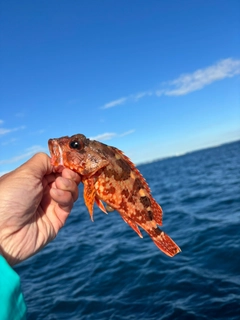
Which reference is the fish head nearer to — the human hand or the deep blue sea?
the human hand

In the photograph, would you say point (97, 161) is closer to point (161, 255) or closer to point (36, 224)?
point (36, 224)

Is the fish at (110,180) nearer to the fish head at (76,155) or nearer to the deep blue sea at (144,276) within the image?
the fish head at (76,155)

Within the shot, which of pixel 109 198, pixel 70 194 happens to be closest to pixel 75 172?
pixel 70 194

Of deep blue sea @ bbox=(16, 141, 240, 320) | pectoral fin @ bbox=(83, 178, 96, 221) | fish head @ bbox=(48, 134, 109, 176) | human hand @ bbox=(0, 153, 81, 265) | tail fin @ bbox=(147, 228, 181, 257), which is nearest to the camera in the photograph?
human hand @ bbox=(0, 153, 81, 265)

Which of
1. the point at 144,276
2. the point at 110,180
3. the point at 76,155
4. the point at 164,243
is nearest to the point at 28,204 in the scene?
the point at 76,155

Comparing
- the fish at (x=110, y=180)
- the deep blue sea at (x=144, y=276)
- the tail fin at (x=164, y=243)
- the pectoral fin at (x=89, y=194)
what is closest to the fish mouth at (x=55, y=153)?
the fish at (x=110, y=180)

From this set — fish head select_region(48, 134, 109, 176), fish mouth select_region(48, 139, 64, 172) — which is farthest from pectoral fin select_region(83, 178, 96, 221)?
fish mouth select_region(48, 139, 64, 172)

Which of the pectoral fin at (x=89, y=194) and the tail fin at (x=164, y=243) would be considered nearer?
the pectoral fin at (x=89, y=194)
